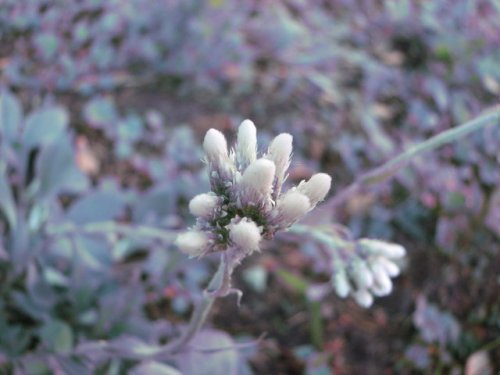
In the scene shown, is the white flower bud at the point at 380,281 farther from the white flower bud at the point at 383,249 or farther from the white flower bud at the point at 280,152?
the white flower bud at the point at 280,152

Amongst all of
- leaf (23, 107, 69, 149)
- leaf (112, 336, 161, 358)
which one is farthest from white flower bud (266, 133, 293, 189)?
leaf (23, 107, 69, 149)

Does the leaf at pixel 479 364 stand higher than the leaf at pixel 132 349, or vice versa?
the leaf at pixel 479 364

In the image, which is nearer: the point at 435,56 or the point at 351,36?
the point at 435,56

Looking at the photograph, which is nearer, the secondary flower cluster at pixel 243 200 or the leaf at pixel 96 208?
the secondary flower cluster at pixel 243 200

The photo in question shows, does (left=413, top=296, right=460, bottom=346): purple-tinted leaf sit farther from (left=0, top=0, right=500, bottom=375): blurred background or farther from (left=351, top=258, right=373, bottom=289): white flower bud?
(left=351, top=258, right=373, bottom=289): white flower bud

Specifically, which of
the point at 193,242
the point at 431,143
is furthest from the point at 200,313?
the point at 431,143

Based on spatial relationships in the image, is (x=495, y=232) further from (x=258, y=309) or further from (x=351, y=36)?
(x=351, y=36)

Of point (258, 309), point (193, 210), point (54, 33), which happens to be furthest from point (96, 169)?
point (193, 210)

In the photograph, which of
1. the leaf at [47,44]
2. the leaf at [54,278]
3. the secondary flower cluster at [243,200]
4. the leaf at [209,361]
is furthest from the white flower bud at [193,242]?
the leaf at [47,44]
